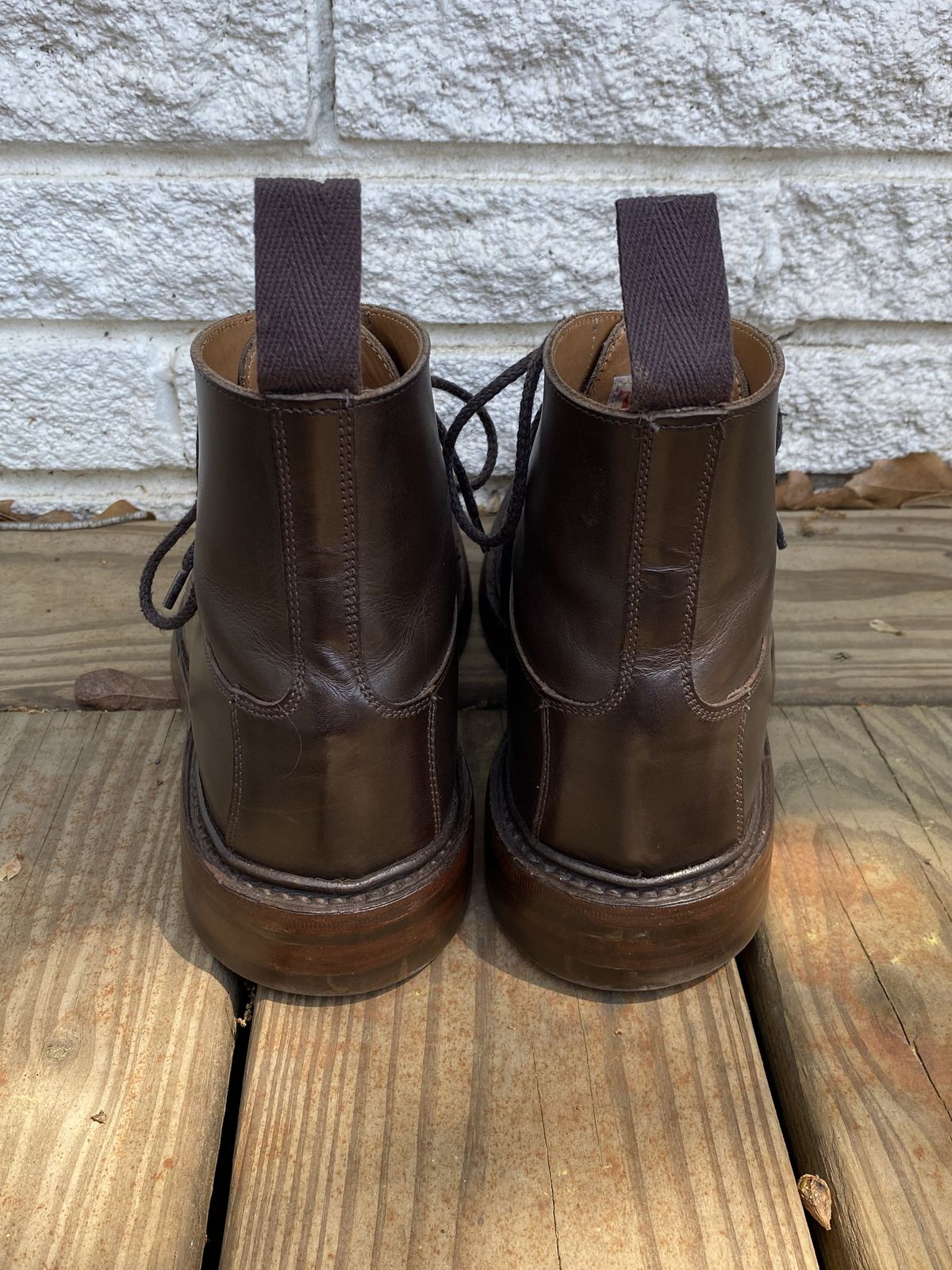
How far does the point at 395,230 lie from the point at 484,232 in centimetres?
14

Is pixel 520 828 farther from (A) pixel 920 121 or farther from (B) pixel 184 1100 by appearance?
(A) pixel 920 121

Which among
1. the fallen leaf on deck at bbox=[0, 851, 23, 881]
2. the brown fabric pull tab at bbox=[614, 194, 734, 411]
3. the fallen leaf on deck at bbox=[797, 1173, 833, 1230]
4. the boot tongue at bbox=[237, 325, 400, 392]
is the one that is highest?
the brown fabric pull tab at bbox=[614, 194, 734, 411]

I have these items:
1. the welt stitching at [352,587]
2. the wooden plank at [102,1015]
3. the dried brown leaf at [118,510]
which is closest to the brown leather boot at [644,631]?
the welt stitching at [352,587]

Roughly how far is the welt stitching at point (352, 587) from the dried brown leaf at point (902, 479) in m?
1.19

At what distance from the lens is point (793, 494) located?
1.78m

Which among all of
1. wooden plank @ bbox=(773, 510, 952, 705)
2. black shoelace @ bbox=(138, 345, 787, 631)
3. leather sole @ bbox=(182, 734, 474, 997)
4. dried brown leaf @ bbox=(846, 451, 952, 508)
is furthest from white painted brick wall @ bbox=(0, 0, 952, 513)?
leather sole @ bbox=(182, 734, 474, 997)

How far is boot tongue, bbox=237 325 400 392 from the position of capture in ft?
3.22

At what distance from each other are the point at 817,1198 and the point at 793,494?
4.02ft

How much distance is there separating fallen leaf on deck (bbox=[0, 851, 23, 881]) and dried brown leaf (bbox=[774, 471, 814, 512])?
133cm

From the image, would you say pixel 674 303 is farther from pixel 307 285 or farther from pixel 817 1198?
pixel 817 1198

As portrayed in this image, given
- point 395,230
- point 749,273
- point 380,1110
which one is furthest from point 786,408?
point 380,1110

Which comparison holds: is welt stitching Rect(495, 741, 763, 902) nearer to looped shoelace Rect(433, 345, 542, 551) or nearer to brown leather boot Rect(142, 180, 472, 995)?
brown leather boot Rect(142, 180, 472, 995)

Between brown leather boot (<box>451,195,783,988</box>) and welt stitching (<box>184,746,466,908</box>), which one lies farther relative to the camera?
welt stitching (<box>184,746,466,908</box>)

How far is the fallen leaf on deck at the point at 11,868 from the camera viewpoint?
108cm
